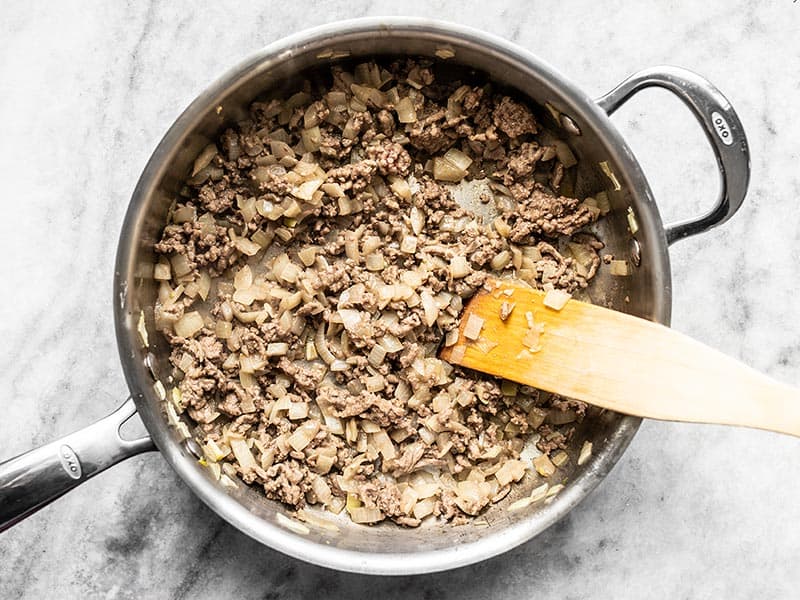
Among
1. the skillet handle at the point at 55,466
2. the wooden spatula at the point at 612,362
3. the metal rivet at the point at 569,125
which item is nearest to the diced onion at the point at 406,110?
the metal rivet at the point at 569,125

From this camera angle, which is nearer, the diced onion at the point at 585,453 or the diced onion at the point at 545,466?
the diced onion at the point at 585,453

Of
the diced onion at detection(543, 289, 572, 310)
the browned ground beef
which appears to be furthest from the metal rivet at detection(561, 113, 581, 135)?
the diced onion at detection(543, 289, 572, 310)

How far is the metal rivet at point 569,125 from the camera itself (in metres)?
2.65

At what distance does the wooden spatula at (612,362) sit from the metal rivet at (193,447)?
0.81 m

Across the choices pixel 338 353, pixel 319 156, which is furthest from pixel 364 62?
pixel 338 353

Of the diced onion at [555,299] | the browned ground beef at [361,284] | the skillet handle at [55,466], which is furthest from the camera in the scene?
the browned ground beef at [361,284]

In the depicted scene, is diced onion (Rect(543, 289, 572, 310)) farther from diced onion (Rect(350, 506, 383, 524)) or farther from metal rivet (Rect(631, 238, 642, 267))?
diced onion (Rect(350, 506, 383, 524))

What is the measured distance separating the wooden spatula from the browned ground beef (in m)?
0.12

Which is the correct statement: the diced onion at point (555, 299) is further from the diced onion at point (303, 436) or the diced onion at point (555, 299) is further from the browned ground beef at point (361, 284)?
the diced onion at point (303, 436)

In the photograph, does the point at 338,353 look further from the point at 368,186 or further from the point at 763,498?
the point at 763,498

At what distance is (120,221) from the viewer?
2811 millimetres

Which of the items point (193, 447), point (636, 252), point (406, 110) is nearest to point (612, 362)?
point (636, 252)

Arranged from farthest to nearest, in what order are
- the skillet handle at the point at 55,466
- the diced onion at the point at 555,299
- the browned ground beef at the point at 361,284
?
1. the browned ground beef at the point at 361,284
2. the diced onion at the point at 555,299
3. the skillet handle at the point at 55,466

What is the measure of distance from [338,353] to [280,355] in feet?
0.61
